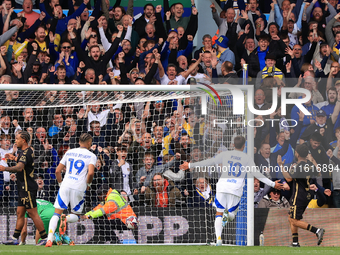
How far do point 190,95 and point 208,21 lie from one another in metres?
3.85

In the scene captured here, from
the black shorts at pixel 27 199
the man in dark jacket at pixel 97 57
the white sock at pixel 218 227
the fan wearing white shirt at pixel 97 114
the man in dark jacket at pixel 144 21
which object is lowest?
the white sock at pixel 218 227

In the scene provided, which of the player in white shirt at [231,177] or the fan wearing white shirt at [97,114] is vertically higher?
the fan wearing white shirt at [97,114]

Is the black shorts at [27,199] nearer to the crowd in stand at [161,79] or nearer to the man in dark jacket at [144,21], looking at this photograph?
the crowd in stand at [161,79]

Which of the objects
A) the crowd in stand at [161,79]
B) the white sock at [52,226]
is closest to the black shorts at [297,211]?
the crowd in stand at [161,79]

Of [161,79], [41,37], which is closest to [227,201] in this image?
[161,79]

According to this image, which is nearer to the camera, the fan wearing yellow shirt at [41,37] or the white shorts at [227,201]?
the white shorts at [227,201]

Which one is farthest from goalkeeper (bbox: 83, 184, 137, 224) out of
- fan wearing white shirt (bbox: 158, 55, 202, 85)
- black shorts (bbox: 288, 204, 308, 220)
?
fan wearing white shirt (bbox: 158, 55, 202, 85)

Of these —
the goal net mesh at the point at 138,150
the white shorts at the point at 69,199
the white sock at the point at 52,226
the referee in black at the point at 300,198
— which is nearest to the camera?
the white sock at the point at 52,226

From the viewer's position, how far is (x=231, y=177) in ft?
25.1

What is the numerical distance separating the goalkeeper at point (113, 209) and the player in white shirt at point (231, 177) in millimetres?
1287

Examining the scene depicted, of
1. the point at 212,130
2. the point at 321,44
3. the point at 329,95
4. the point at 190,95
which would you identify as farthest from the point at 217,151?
the point at 321,44

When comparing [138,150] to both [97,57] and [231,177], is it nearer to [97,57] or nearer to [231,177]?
[231,177]

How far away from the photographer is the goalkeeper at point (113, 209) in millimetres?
8102

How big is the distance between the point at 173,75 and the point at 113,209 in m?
3.10
